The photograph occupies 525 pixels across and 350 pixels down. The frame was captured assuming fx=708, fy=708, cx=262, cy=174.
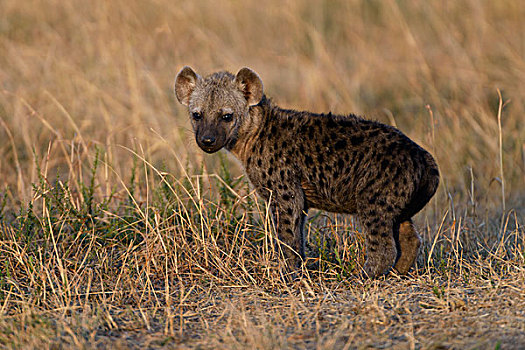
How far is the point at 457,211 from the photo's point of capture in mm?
6426

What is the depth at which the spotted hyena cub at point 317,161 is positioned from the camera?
4715 mm

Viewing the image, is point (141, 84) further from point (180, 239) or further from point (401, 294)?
point (401, 294)

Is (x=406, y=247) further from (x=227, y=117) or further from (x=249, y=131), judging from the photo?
(x=227, y=117)

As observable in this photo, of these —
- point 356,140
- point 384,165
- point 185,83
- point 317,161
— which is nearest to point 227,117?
point 185,83

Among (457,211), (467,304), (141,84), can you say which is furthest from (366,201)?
(141,84)

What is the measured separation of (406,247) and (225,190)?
1702 millimetres

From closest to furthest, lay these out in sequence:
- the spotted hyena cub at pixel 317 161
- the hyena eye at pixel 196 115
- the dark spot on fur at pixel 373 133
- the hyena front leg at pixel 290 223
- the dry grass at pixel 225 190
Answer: the dry grass at pixel 225 190, the spotted hyena cub at pixel 317 161, the dark spot on fur at pixel 373 133, the hyena front leg at pixel 290 223, the hyena eye at pixel 196 115

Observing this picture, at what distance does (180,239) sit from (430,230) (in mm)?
2189

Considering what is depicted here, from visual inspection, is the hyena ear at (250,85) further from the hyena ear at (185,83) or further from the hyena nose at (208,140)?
the hyena nose at (208,140)

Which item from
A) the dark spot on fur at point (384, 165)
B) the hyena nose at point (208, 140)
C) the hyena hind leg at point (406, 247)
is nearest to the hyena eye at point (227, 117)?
the hyena nose at point (208, 140)

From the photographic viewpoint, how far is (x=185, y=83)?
5586 millimetres

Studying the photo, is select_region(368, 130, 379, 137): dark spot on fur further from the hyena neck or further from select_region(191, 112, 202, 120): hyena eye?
select_region(191, 112, 202, 120): hyena eye

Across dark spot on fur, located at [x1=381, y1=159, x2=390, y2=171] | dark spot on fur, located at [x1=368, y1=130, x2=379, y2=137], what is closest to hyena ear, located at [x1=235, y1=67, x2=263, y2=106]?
dark spot on fur, located at [x1=368, y1=130, x2=379, y2=137]

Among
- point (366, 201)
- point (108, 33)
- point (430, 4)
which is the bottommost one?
point (366, 201)
